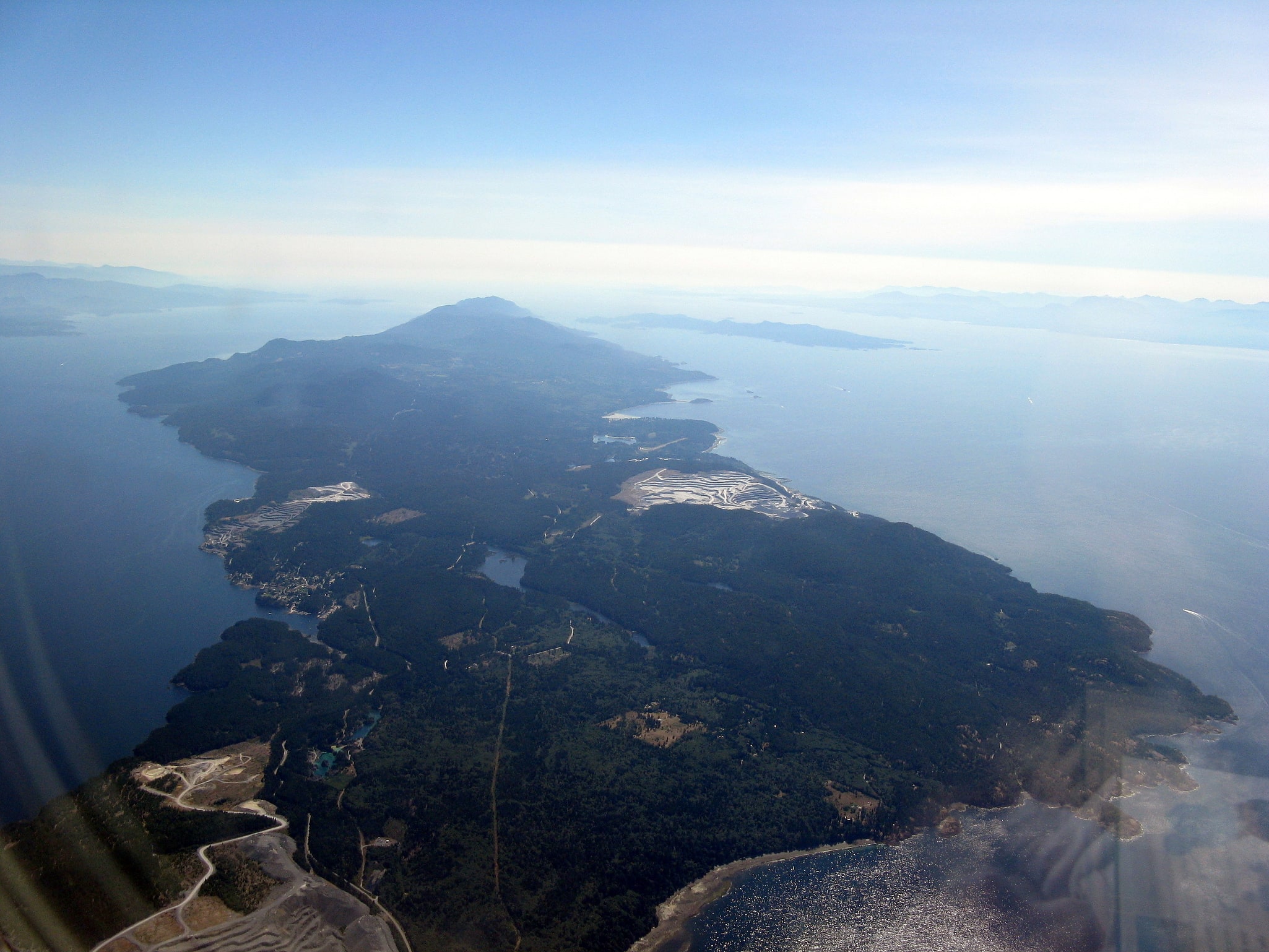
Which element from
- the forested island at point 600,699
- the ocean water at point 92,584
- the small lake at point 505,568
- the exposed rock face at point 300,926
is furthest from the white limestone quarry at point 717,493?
the exposed rock face at point 300,926

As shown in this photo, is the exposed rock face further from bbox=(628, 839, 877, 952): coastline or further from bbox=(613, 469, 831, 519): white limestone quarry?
bbox=(613, 469, 831, 519): white limestone quarry

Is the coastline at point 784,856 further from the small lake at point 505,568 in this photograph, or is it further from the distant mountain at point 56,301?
the distant mountain at point 56,301

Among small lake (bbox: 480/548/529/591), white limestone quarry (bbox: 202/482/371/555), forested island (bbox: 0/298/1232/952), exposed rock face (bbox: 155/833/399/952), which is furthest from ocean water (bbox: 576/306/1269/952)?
white limestone quarry (bbox: 202/482/371/555)

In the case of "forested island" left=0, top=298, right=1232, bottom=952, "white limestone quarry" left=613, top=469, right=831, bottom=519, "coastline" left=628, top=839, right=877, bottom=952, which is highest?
"white limestone quarry" left=613, top=469, right=831, bottom=519

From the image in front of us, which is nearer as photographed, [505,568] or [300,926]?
[300,926]

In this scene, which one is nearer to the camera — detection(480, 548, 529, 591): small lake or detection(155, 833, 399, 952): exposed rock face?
detection(155, 833, 399, 952): exposed rock face

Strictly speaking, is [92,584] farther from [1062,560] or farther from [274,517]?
[1062,560]

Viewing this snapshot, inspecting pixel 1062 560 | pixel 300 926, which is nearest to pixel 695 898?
pixel 300 926
